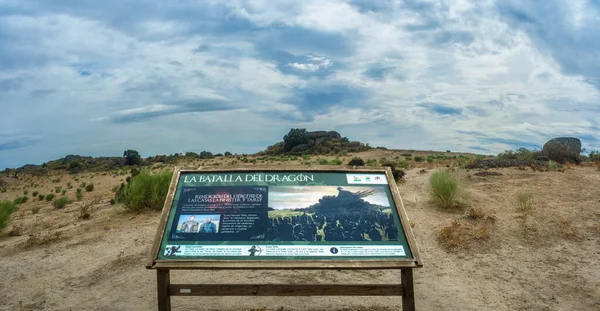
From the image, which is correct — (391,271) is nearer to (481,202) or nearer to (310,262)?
(310,262)

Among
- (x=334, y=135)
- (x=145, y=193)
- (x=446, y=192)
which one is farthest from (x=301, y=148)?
(x=446, y=192)

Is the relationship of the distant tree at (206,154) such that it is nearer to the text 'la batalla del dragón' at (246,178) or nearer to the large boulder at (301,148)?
the large boulder at (301,148)

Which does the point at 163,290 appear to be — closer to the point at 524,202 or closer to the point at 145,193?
the point at 145,193

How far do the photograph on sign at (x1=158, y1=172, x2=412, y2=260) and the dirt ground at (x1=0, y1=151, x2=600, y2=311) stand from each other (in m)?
→ 1.48

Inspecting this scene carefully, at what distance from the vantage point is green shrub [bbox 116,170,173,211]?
37.9ft

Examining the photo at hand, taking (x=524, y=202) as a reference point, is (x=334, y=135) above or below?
above

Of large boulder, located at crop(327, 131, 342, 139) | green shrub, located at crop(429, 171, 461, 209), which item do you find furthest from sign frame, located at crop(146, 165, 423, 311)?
large boulder, located at crop(327, 131, 342, 139)

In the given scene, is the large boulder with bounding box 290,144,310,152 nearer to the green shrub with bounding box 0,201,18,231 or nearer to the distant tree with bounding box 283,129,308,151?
the distant tree with bounding box 283,129,308,151

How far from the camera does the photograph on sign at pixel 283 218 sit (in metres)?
4.78

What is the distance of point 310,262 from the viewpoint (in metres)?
4.63

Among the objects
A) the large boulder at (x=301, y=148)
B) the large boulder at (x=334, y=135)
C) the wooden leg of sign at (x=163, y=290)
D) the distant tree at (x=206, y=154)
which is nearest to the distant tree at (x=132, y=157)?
the distant tree at (x=206, y=154)

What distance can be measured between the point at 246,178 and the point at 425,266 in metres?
4.09

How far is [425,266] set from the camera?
7820mm

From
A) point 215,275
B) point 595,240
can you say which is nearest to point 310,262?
point 215,275
